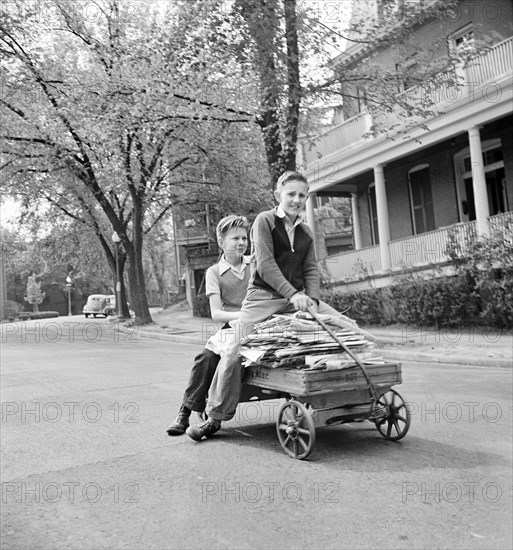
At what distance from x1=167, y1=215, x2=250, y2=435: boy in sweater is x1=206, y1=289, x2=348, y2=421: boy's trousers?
0.23 metres

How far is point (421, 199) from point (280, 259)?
18.4 meters

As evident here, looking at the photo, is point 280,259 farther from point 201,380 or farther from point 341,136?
point 341,136

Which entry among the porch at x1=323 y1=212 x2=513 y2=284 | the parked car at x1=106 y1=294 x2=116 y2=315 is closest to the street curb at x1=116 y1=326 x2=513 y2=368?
the porch at x1=323 y1=212 x2=513 y2=284

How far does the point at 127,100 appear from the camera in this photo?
16.7 m

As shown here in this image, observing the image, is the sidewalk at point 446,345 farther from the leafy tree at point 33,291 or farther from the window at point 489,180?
the leafy tree at point 33,291

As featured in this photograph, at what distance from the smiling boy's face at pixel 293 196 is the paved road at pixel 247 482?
1.91 metres

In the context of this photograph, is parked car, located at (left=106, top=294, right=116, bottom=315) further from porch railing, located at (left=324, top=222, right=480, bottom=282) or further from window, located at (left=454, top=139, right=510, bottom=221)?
window, located at (left=454, top=139, right=510, bottom=221)

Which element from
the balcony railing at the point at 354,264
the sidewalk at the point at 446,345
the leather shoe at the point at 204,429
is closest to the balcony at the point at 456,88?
the balcony railing at the point at 354,264

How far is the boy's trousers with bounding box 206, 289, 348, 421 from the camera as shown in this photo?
511 centimetres

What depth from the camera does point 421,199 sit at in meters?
22.4

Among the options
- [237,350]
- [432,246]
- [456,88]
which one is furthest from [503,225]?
[237,350]

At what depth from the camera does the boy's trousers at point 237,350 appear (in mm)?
5105

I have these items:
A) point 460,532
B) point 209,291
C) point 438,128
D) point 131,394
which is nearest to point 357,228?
point 438,128

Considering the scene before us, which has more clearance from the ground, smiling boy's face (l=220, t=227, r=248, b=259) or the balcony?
the balcony
